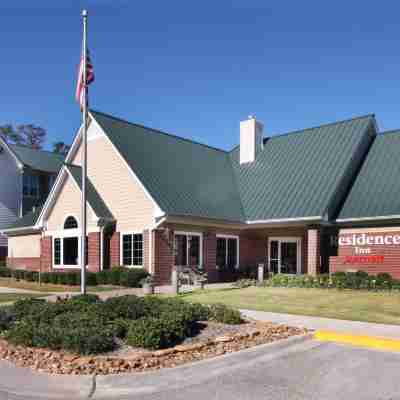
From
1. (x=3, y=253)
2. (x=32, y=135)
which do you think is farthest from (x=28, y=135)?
(x=3, y=253)

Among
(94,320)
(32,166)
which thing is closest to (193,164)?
(32,166)

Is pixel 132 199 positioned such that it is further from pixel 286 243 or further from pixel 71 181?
pixel 286 243

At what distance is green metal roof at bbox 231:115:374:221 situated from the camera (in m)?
23.0

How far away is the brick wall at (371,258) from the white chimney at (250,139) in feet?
28.7

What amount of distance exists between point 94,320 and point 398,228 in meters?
16.1

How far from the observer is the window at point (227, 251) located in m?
24.5

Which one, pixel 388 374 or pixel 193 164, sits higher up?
pixel 193 164

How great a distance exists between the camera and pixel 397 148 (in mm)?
24391

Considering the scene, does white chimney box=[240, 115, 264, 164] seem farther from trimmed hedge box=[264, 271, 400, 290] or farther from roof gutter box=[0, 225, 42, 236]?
roof gutter box=[0, 225, 42, 236]

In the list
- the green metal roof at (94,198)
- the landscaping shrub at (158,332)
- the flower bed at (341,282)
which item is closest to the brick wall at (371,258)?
the flower bed at (341,282)

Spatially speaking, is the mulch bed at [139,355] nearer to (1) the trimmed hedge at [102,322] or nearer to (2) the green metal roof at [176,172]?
(1) the trimmed hedge at [102,322]

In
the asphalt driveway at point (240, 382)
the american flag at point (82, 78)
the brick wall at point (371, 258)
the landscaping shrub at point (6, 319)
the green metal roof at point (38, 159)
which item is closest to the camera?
the asphalt driveway at point (240, 382)

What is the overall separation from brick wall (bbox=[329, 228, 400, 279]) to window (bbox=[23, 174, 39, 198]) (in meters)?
24.5

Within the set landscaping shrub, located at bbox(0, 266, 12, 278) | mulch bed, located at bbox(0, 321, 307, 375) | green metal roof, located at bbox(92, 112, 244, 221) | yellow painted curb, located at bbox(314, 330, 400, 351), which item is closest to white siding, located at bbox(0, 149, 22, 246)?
landscaping shrub, located at bbox(0, 266, 12, 278)
